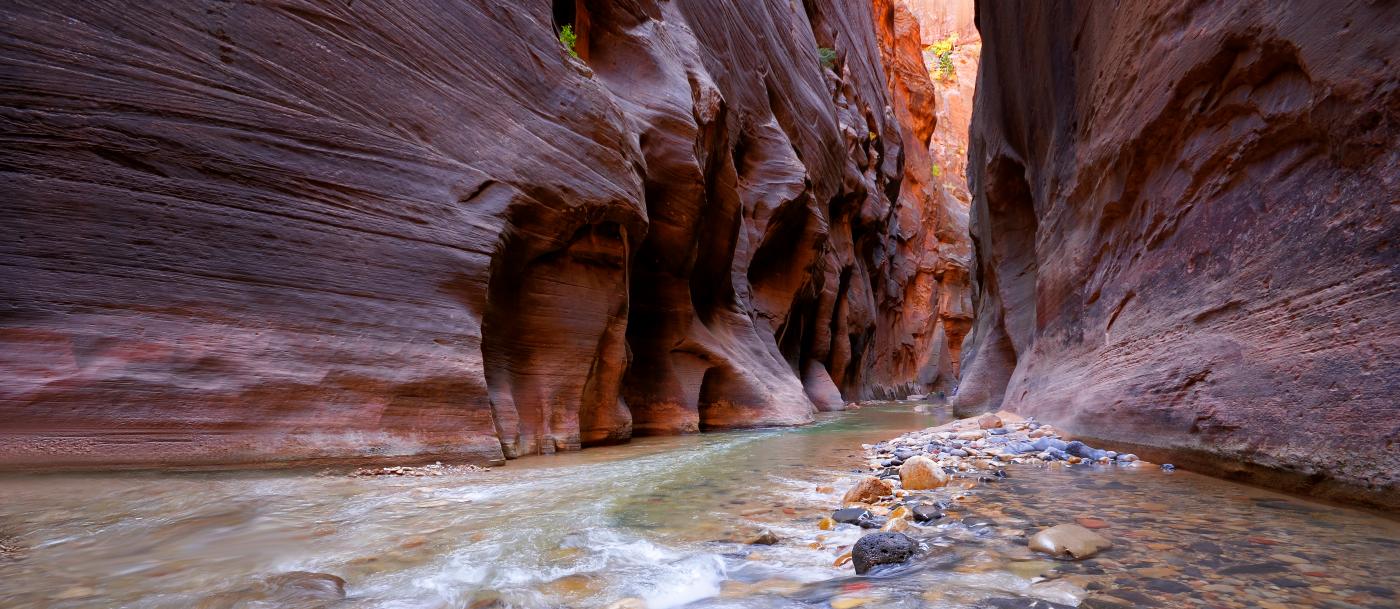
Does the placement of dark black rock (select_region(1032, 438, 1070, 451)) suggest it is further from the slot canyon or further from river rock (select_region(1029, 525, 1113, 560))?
river rock (select_region(1029, 525, 1113, 560))

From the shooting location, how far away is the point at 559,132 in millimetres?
7328

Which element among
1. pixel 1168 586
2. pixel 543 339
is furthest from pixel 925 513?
pixel 543 339

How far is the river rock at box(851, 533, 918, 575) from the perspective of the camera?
2330 mm

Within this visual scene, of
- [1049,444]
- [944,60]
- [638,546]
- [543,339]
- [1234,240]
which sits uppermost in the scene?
[944,60]

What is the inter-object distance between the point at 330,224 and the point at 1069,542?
17.8 feet

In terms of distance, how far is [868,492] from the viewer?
145 inches

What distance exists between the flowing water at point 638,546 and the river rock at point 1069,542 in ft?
0.22

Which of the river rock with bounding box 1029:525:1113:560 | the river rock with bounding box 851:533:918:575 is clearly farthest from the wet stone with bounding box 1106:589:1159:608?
the river rock with bounding box 851:533:918:575

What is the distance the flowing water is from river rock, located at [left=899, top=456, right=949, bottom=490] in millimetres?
232

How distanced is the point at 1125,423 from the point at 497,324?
242 inches

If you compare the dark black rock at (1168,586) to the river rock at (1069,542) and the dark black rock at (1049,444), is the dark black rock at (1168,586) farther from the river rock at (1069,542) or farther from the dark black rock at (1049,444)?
the dark black rock at (1049,444)

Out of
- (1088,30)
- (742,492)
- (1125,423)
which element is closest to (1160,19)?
(1088,30)

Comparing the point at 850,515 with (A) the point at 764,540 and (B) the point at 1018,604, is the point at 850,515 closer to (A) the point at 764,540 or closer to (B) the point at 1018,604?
(A) the point at 764,540

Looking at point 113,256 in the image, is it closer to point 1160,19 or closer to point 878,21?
point 1160,19
